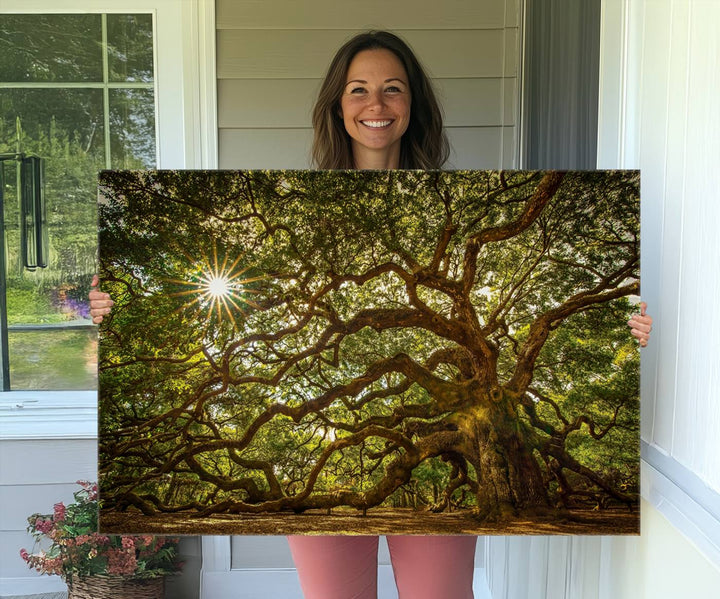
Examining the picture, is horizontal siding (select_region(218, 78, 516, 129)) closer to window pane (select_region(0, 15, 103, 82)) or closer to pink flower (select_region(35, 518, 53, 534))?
window pane (select_region(0, 15, 103, 82))

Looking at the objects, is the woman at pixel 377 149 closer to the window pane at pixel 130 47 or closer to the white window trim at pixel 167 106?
the white window trim at pixel 167 106

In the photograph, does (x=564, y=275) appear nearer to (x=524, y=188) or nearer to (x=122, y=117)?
(x=524, y=188)

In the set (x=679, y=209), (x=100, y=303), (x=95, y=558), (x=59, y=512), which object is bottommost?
(x=95, y=558)

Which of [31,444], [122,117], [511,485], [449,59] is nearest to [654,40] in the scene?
[511,485]

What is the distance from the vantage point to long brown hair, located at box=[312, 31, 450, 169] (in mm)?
1632

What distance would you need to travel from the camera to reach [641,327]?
1149mm

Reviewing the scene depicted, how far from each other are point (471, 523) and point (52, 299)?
1.91m

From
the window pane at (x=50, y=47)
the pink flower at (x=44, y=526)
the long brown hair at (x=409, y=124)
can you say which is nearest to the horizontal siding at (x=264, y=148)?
the window pane at (x=50, y=47)

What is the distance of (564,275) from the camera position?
1167 millimetres

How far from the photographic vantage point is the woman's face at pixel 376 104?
1.59 metres

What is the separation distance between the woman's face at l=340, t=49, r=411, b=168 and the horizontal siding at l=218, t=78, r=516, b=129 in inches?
33.3

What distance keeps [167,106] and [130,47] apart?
24 centimetres

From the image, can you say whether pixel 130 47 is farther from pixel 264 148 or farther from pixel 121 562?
pixel 121 562

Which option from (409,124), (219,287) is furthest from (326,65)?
(219,287)
